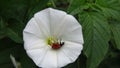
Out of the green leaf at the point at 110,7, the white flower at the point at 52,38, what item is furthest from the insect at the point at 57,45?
the green leaf at the point at 110,7

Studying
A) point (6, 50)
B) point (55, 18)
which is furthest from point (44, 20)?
point (6, 50)

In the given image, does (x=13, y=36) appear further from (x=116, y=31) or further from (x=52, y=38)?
(x=116, y=31)

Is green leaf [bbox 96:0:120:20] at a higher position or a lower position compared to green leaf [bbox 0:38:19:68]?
higher

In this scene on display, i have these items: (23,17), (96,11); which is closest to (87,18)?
(96,11)

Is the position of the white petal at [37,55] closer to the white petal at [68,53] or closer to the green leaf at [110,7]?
the white petal at [68,53]

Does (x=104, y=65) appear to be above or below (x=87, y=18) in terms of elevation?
below

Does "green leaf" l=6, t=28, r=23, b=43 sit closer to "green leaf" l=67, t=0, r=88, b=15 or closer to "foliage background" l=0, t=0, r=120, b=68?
"foliage background" l=0, t=0, r=120, b=68

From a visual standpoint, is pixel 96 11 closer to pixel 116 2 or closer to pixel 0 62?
pixel 116 2

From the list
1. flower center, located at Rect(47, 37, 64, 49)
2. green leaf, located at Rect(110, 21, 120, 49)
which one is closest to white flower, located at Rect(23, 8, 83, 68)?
flower center, located at Rect(47, 37, 64, 49)
